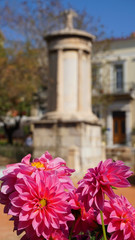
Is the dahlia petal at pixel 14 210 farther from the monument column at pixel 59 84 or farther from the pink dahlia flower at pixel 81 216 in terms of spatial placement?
the monument column at pixel 59 84

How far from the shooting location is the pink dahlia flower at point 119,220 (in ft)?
3.30

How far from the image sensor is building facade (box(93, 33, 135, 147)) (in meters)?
31.1

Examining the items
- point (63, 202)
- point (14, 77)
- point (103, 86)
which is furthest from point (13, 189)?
point (103, 86)

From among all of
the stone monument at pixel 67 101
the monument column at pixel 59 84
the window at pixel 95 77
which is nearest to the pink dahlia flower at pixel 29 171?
the stone monument at pixel 67 101

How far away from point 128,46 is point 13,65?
16.8 metres

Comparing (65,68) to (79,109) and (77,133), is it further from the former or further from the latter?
(77,133)

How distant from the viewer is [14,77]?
18.7 meters

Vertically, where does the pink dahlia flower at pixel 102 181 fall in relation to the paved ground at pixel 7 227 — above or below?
above

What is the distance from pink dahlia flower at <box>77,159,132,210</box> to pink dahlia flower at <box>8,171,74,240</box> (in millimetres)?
69

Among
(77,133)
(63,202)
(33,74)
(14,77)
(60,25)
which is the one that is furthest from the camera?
(60,25)

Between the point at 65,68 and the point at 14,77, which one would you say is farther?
the point at 14,77

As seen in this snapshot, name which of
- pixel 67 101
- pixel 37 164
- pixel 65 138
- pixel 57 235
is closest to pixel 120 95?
pixel 67 101

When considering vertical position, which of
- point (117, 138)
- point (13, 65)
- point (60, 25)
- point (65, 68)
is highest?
point (60, 25)

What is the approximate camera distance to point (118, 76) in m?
33.3
